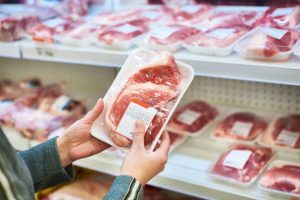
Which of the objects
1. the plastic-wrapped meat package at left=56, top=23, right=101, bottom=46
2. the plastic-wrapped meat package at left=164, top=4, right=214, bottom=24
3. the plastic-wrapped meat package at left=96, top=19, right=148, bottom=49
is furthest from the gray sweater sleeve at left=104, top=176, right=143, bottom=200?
the plastic-wrapped meat package at left=164, top=4, right=214, bottom=24

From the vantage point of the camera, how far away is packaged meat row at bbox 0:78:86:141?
197 centimetres

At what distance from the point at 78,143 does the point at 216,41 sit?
60cm

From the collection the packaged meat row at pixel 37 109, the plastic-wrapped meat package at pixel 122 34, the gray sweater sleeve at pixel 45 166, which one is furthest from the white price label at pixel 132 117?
the packaged meat row at pixel 37 109

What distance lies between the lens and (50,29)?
1871mm

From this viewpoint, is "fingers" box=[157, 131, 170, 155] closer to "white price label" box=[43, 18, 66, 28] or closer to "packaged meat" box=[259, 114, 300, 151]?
"packaged meat" box=[259, 114, 300, 151]

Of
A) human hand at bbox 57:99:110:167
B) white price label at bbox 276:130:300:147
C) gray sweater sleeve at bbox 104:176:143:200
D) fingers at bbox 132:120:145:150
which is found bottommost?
white price label at bbox 276:130:300:147

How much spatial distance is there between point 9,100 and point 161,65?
1.29 metres

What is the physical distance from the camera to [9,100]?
2.27 m

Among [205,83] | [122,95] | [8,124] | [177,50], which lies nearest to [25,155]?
[122,95]

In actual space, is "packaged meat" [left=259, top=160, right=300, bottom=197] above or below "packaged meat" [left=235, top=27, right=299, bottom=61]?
below

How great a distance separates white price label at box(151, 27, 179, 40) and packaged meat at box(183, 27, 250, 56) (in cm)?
9

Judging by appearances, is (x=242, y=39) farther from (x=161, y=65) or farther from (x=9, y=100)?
(x=9, y=100)

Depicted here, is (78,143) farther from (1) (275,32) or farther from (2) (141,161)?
(1) (275,32)

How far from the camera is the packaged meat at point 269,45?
1.31 meters
